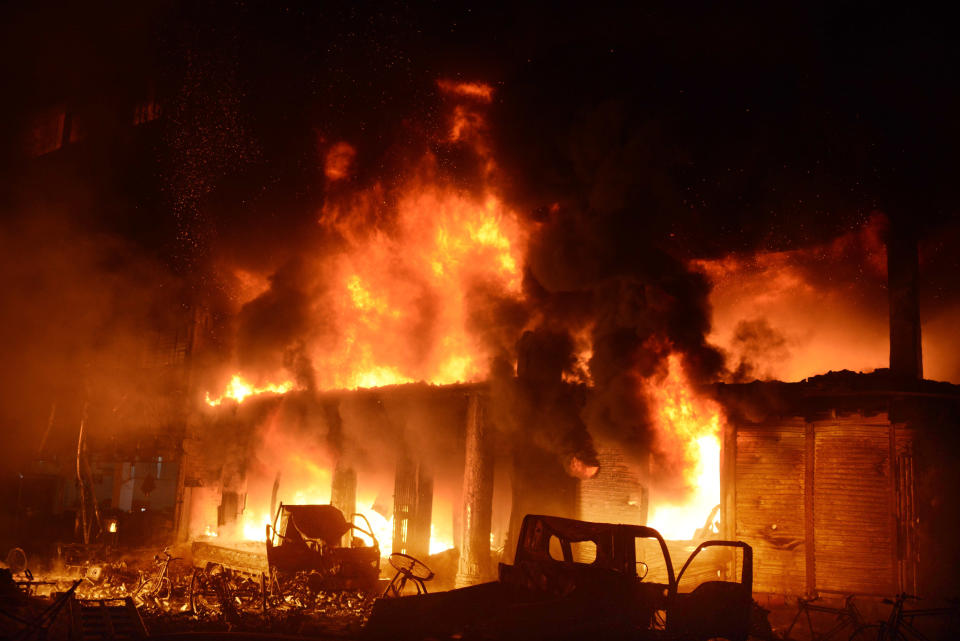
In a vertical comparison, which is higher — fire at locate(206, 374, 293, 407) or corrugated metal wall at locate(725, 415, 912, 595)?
fire at locate(206, 374, 293, 407)

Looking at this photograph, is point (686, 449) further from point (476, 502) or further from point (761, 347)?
point (761, 347)

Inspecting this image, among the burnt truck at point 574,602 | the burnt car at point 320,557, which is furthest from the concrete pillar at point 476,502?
the burnt truck at point 574,602

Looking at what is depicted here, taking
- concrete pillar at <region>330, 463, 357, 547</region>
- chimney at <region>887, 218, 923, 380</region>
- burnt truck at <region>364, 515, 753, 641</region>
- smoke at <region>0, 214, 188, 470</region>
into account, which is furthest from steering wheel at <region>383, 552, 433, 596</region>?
smoke at <region>0, 214, 188, 470</region>

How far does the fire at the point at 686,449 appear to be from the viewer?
15969 mm

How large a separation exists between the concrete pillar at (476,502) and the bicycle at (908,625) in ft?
27.4

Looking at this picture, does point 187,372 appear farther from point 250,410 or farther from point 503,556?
point 503,556

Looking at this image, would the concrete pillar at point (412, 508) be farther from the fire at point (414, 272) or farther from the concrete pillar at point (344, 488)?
the fire at point (414, 272)

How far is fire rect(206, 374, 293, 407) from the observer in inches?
1065

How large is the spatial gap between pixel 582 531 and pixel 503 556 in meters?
8.33

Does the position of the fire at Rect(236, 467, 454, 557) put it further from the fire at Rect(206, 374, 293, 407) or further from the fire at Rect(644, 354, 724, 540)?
the fire at Rect(644, 354, 724, 540)

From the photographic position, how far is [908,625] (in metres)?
10.5

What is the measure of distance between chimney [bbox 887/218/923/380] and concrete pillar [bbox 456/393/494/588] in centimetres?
983

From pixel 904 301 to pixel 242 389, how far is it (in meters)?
23.5

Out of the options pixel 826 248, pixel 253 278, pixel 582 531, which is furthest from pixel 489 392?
pixel 253 278
